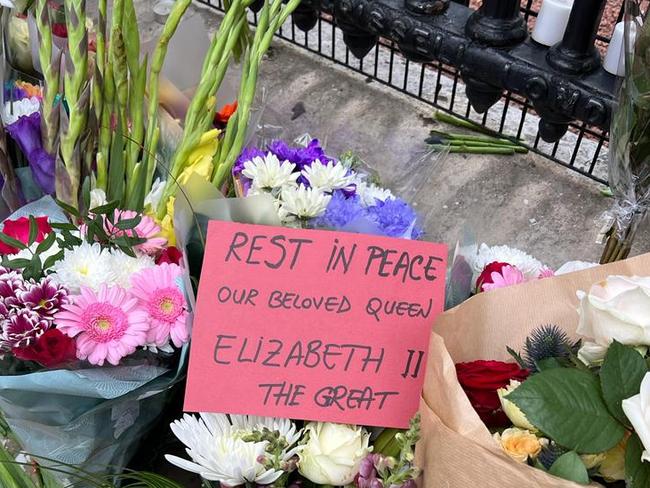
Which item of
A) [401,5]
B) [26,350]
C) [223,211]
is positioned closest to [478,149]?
[401,5]

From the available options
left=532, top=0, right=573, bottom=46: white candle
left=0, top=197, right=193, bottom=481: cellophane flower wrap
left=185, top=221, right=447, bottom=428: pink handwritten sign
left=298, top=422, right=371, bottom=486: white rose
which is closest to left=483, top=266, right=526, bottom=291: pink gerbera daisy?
left=185, top=221, right=447, bottom=428: pink handwritten sign

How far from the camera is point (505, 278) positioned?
770 millimetres

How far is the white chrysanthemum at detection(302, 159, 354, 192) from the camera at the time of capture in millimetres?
812

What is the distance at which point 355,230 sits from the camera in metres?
0.71

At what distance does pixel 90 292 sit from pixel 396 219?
0.32 metres

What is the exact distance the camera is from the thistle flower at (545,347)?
60 cm

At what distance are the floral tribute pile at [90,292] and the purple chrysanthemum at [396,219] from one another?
22 cm

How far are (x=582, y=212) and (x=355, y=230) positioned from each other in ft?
3.90

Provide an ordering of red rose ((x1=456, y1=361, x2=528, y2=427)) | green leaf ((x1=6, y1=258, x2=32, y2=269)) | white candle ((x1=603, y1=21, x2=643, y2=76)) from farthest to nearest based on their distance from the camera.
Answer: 1. white candle ((x1=603, y1=21, x2=643, y2=76))
2. green leaf ((x1=6, y1=258, x2=32, y2=269))
3. red rose ((x1=456, y1=361, x2=528, y2=427))

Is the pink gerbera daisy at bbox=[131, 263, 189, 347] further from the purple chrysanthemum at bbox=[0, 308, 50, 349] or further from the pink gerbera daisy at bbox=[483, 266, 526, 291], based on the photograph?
the pink gerbera daisy at bbox=[483, 266, 526, 291]

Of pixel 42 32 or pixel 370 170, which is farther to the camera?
pixel 370 170

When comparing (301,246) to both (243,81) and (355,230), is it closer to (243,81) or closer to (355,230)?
(355,230)

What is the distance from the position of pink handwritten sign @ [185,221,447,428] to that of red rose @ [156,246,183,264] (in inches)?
4.1

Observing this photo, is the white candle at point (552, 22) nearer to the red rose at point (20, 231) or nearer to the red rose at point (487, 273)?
the red rose at point (487, 273)
